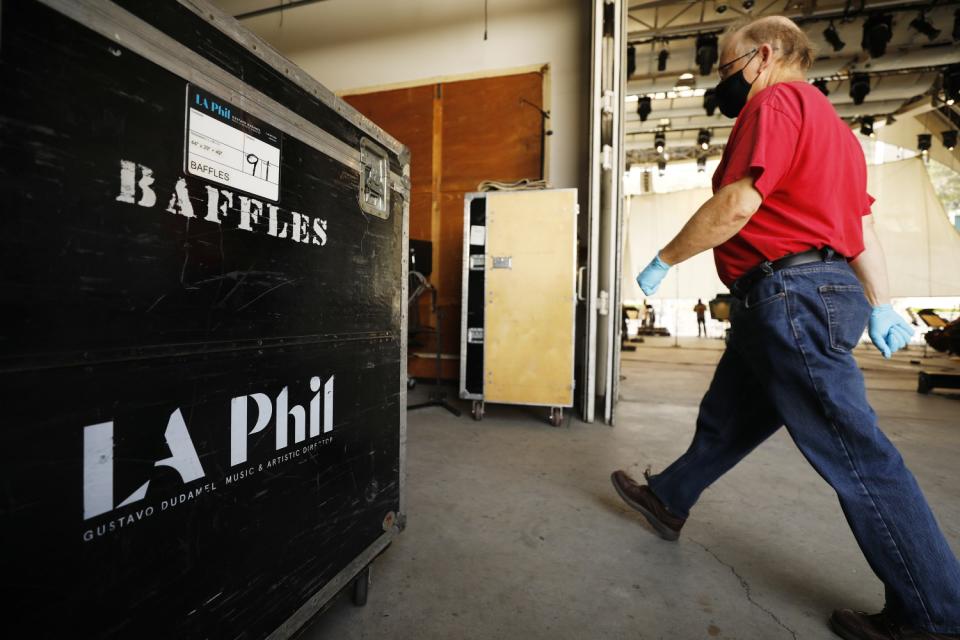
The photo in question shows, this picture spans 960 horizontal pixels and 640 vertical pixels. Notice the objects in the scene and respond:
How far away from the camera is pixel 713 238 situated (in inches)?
41.5

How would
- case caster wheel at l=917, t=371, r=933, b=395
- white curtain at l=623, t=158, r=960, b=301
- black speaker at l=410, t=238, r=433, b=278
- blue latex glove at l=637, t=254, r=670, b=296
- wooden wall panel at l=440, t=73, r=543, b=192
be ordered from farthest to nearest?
white curtain at l=623, t=158, r=960, b=301, case caster wheel at l=917, t=371, r=933, b=395, wooden wall panel at l=440, t=73, r=543, b=192, black speaker at l=410, t=238, r=433, b=278, blue latex glove at l=637, t=254, r=670, b=296

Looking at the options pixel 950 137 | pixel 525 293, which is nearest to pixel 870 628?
pixel 525 293

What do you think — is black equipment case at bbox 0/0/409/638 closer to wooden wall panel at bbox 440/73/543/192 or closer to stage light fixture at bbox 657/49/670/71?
wooden wall panel at bbox 440/73/543/192

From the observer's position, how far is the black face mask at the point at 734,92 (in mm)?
1266

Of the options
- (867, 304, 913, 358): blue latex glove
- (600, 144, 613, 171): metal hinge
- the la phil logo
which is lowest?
the la phil logo

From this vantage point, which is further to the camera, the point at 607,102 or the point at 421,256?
the point at 421,256

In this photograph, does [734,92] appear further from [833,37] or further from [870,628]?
[833,37]

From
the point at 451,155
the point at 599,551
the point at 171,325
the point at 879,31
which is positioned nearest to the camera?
the point at 171,325

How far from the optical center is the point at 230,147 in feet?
2.30

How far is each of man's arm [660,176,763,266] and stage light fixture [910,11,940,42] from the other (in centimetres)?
634

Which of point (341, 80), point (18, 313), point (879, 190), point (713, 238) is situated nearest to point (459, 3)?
point (341, 80)

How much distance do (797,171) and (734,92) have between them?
412mm

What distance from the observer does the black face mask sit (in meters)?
1.27

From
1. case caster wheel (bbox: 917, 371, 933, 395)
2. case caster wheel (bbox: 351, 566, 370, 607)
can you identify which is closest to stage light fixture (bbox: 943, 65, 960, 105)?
case caster wheel (bbox: 917, 371, 933, 395)
